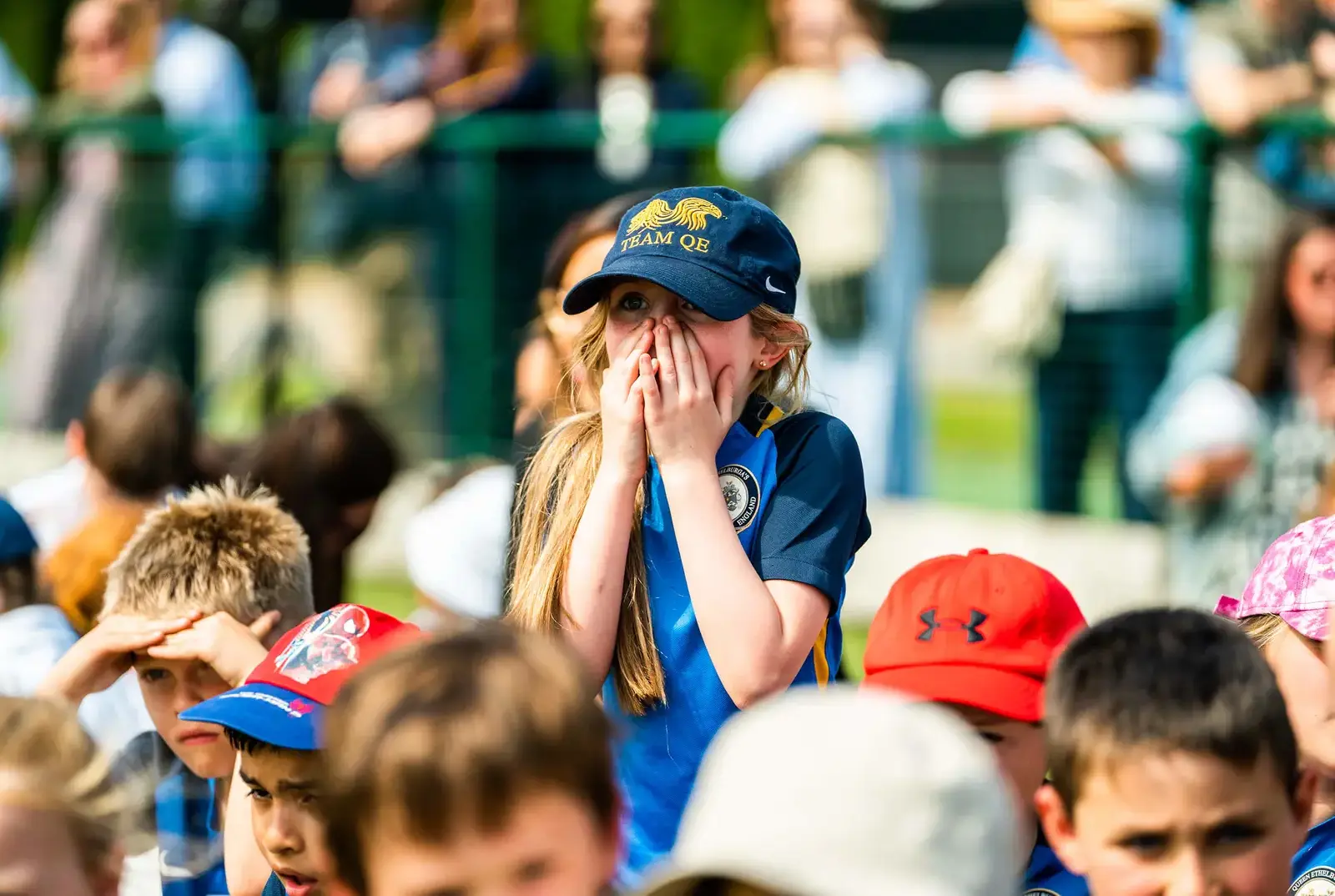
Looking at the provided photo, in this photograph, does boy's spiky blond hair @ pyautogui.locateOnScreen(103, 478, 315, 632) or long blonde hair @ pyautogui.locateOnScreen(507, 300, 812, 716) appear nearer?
long blonde hair @ pyautogui.locateOnScreen(507, 300, 812, 716)

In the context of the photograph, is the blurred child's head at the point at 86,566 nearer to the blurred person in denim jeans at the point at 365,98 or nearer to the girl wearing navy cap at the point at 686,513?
the girl wearing navy cap at the point at 686,513

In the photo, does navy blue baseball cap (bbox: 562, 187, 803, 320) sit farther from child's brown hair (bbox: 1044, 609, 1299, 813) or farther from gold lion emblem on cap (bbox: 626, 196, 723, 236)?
child's brown hair (bbox: 1044, 609, 1299, 813)

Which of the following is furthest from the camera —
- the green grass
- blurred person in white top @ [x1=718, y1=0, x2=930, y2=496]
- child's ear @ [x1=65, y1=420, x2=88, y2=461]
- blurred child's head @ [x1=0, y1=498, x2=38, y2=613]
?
blurred person in white top @ [x1=718, y1=0, x2=930, y2=496]

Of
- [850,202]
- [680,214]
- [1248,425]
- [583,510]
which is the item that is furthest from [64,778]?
[850,202]

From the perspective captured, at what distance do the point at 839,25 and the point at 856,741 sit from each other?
A: 6.48m

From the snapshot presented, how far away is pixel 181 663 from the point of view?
12.0 feet

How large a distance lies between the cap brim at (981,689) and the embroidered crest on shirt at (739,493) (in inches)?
16.2

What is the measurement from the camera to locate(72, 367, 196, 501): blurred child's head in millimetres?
5625

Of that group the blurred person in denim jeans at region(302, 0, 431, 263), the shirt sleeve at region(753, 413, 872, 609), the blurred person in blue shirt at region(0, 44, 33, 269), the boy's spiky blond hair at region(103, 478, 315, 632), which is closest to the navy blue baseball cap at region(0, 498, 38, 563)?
the boy's spiky blond hair at region(103, 478, 315, 632)

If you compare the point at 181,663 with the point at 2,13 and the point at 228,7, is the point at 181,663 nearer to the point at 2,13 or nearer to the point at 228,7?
the point at 228,7

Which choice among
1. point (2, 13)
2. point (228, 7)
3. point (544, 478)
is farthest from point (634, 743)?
point (2, 13)

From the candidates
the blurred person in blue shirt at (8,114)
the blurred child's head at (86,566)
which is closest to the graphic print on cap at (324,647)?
the blurred child's head at (86,566)

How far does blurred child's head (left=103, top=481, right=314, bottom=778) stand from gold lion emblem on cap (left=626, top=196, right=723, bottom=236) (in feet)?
3.65

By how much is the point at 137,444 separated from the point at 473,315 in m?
3.65
